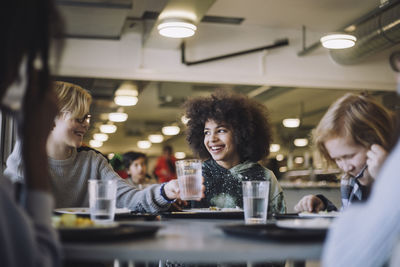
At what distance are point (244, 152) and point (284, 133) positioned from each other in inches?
464

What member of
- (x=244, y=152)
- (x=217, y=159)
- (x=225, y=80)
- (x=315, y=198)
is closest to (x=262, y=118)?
(x=244, y=152)

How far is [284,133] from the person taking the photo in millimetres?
14391

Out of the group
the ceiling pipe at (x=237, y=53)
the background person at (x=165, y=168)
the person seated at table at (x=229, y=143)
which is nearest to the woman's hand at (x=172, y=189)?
the person seated at table at (x=229, y=143)

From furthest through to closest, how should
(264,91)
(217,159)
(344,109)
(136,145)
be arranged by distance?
(136,145), (264,91), (217,159), (344,109)

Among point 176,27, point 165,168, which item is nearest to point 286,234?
point 176,27

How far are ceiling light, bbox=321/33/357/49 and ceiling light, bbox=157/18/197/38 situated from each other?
4.49 feet

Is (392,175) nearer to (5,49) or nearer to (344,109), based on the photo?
(5,49)

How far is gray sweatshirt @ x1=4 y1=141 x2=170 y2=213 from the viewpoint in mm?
1860

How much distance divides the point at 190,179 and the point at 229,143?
111 centimetres

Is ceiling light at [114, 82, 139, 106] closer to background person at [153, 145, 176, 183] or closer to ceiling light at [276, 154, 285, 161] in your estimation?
background person at [153, 145, 176, 183]

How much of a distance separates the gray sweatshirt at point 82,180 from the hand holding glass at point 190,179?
21 cm

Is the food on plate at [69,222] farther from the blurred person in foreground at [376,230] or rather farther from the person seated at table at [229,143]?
the person seated at table at [229,143]

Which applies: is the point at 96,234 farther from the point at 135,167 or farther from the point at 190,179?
the point at 135,167

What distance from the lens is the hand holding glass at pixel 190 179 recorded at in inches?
63.0
